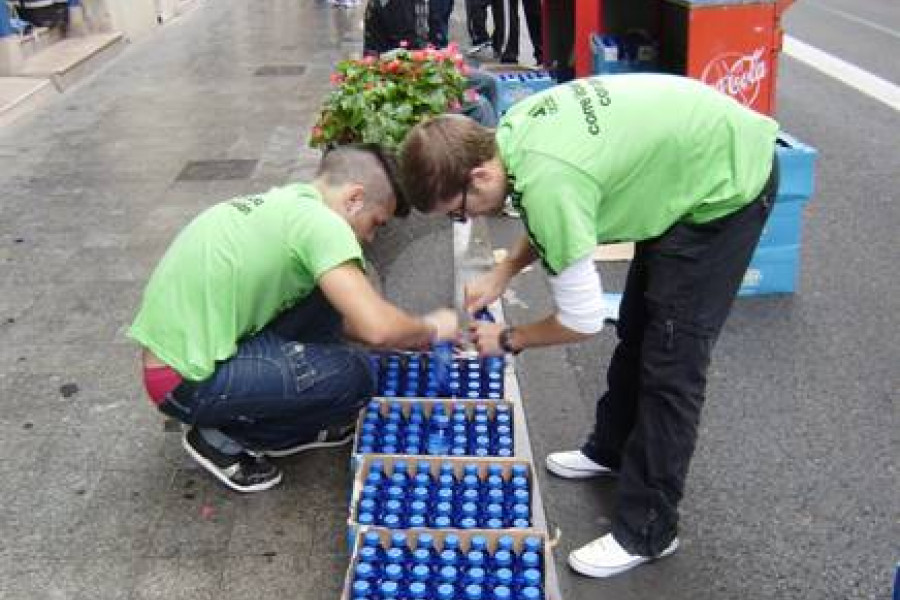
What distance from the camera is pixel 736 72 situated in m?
4.88

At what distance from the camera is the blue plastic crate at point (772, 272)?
4516 millimetres

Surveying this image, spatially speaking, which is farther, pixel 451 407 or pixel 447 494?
pixel 451 407

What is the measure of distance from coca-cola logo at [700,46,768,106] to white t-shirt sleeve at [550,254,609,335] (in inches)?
111

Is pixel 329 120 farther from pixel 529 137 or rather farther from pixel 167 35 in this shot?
pixel 167 35

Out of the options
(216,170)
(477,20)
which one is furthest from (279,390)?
(477,20)

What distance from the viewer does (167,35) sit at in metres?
12.5

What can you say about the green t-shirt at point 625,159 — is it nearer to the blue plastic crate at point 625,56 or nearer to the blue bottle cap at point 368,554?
the blue bottle cap at point 368,554

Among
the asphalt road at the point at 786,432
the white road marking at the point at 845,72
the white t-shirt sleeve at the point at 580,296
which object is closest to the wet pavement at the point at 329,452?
the asphalt road at the point at 786,432

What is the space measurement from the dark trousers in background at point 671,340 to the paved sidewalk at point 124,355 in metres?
0.91

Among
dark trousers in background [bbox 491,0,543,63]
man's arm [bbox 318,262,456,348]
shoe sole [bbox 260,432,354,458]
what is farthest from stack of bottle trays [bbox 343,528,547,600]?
dark trousers in background [bbox 491,0,543,63]

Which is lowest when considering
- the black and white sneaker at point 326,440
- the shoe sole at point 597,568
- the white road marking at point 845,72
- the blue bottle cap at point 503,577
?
the shoe sole at point 597,568

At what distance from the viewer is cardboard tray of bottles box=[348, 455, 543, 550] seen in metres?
2.72

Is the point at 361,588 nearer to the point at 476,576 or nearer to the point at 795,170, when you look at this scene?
the point at 476,576

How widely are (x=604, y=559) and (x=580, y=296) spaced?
0.87 metres
